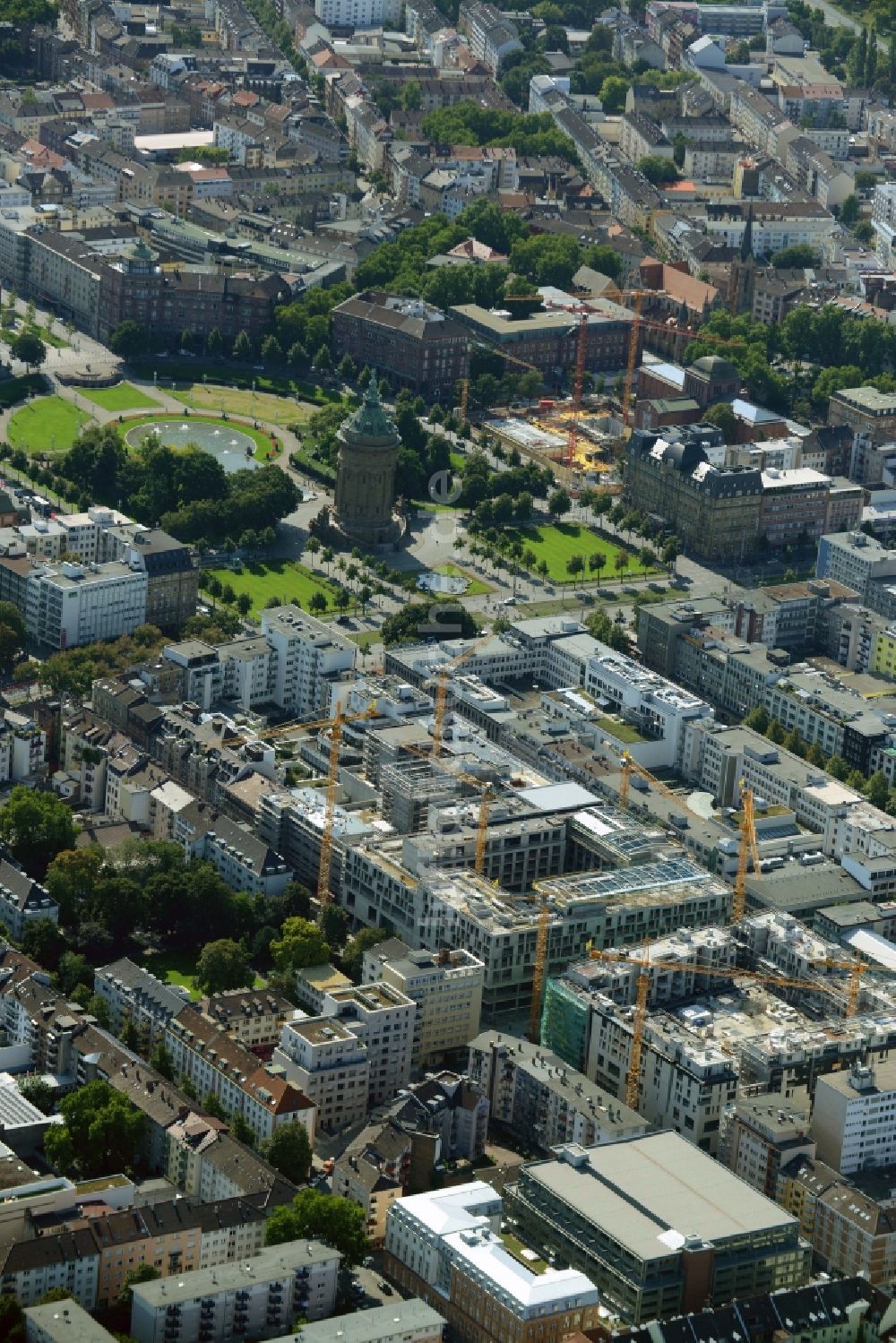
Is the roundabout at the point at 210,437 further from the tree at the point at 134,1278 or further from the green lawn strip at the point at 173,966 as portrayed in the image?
the tree at the point at 134,1278

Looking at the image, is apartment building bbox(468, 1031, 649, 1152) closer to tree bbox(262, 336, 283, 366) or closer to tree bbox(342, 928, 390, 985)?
tree bbox(342, 928, 390, 985)

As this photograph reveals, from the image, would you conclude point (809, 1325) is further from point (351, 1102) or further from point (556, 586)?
point (556, 586)

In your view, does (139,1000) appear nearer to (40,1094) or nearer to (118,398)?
(40,1094)

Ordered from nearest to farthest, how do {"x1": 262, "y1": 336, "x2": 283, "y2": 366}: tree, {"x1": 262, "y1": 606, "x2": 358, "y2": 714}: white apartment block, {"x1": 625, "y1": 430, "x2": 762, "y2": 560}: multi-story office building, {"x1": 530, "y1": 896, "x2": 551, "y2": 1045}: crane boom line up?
{"x1": 530, "y1": 896, "x2": 551, "y2": 1045}: crane boom
{"x1": 262, "y1": 606, "x2": 358, "y2": 714}: white apartment block
{"x1": 625, "y1": 430, "x2": 762, "y2": 560}: multi-story office building
{"x1": 262, "y1": 336, "x2": 283, "y2": 366}: tree

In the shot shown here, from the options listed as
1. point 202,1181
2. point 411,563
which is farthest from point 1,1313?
point 411,563

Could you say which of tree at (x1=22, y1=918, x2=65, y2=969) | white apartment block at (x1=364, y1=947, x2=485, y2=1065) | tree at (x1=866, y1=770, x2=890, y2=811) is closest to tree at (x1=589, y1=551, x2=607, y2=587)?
tree at (x1=866, y1=770, x2=890, y2=811)

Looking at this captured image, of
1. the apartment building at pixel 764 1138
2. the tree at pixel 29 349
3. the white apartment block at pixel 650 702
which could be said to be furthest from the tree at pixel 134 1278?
the tree at pixel 29 349
